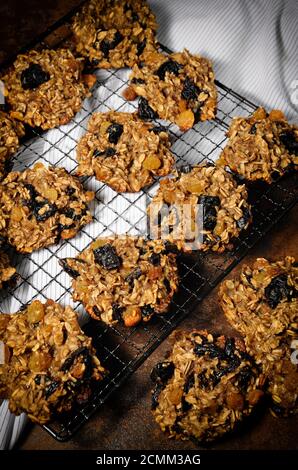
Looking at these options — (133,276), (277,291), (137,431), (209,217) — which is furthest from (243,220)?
(137,431)

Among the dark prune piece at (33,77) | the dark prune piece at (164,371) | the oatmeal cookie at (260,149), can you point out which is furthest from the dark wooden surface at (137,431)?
the dark prune piece at (33,77)

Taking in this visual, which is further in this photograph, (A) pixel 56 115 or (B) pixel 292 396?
(A) pixel 56 115

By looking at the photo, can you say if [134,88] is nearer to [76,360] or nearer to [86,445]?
[76,360]

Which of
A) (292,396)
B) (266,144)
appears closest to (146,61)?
(266,144)

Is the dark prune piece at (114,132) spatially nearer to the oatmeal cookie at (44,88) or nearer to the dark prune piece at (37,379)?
the oatmeal cookie at (44,88)

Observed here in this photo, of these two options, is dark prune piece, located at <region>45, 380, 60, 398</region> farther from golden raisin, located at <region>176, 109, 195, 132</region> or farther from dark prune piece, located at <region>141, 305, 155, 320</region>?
golden raisin, located at <region>176, 109, 195, 132</region>

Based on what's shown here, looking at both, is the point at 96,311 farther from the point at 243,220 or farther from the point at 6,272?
the point at 243,220

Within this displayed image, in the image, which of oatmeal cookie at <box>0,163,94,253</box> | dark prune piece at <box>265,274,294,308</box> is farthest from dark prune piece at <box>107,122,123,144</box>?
dark prune piece at <box>265,274,294,308</box>
